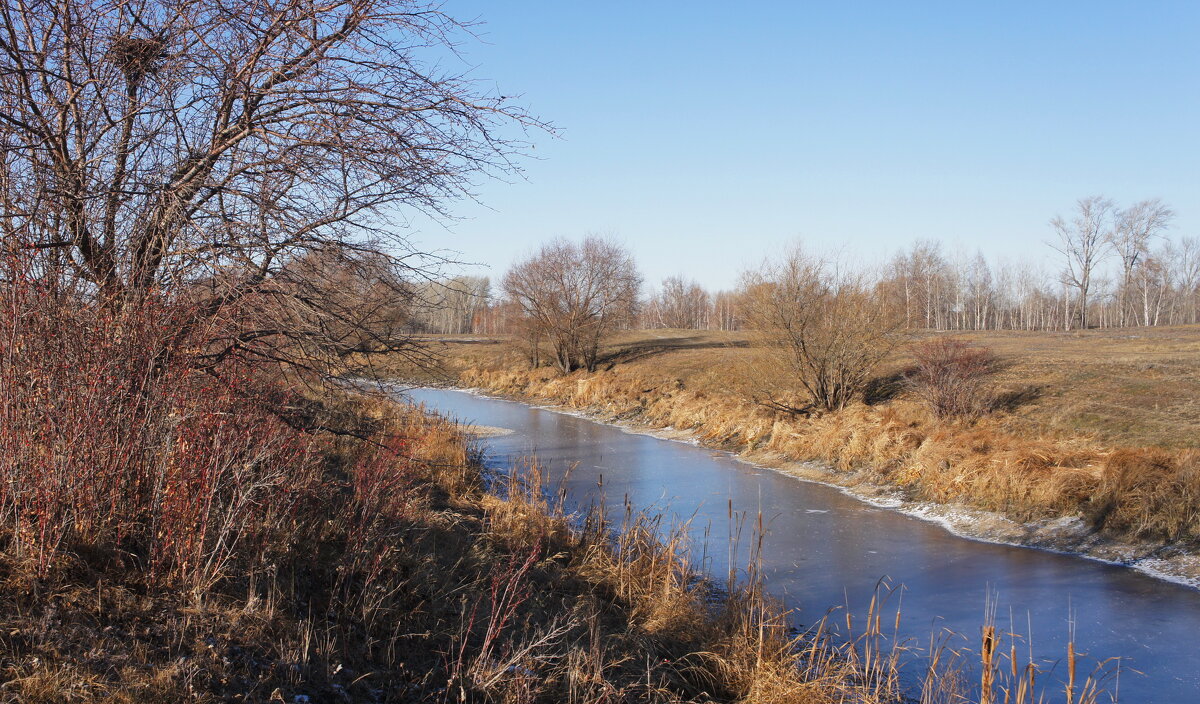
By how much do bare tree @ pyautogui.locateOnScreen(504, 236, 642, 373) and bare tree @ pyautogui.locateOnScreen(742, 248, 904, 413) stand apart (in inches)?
589

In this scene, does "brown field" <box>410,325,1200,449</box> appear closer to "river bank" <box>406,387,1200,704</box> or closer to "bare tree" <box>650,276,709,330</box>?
"river bank" <box>406,387,1200,704</box>

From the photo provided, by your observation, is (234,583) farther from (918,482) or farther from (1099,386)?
(1099,386)

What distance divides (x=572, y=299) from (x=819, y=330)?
16921mm

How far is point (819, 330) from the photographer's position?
59.8 ft

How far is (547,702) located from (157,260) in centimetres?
366

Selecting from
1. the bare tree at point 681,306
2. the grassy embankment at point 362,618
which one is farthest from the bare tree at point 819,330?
the bare tree at point 681,306

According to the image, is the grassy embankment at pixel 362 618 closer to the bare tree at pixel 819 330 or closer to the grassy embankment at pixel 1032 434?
the grassy embankment at pixel 1032 434

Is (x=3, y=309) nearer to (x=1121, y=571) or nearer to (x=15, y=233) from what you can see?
(x=15, y=233)

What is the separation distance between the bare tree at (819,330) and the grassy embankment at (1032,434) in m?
0.85

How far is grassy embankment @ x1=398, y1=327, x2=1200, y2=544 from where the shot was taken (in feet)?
34.7

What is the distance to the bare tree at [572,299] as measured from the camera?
33.3 metres

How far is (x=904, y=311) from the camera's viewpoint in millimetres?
17797

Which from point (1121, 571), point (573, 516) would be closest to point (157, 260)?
point (573, 516)

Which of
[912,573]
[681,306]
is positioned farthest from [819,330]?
[681,306]
